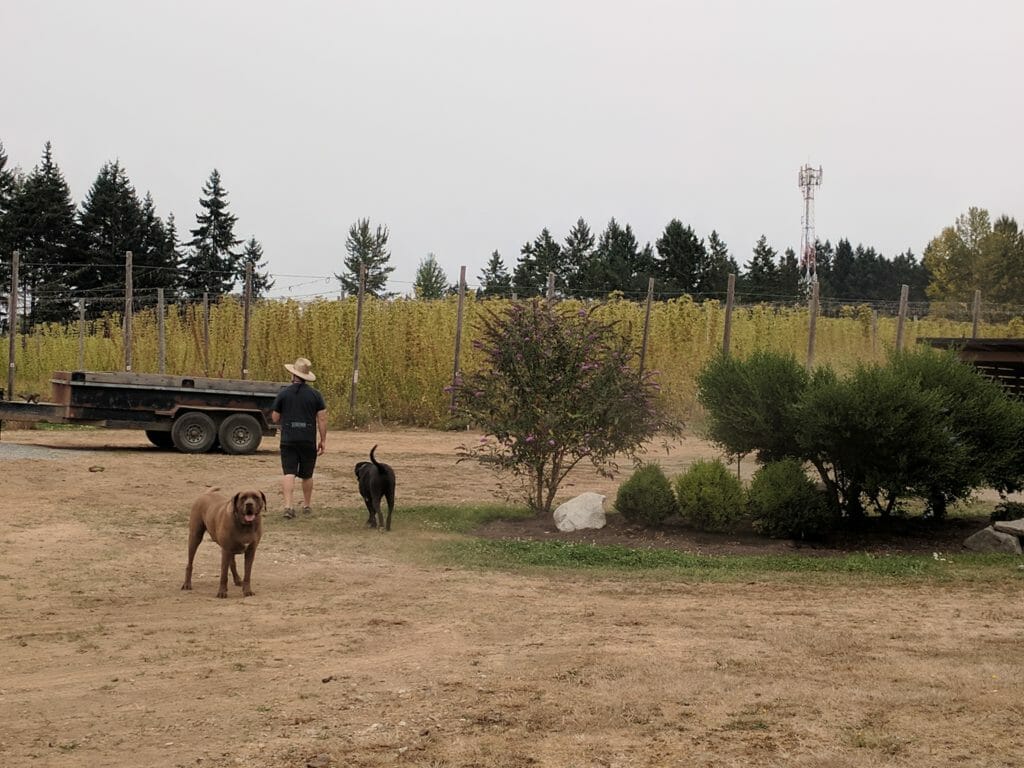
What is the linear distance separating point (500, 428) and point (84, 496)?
560cm

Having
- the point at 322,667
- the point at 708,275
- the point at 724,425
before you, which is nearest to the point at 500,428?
the point at 724,425

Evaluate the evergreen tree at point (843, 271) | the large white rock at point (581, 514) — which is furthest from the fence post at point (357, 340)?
the evergreen tree at point (843, 271)

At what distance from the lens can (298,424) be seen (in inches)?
547

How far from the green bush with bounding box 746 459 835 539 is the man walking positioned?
509 cm

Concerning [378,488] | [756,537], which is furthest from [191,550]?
[756,537]

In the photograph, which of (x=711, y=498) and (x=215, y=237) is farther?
(x=215, y=237)

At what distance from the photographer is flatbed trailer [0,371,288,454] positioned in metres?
20.2

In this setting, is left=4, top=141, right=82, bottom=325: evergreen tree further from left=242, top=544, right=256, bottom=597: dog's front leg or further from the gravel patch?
left=242, top=544, right=256, bottom=597: dog's front leg

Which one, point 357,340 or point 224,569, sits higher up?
point 357,340

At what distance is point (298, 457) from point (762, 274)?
63.9 m

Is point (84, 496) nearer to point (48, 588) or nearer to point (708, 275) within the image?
point (48, 588)

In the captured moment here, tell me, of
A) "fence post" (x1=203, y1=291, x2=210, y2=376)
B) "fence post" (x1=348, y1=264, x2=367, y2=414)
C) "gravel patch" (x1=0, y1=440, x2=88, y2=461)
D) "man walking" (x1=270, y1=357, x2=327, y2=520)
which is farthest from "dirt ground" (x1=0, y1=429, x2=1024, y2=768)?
"fence post" (x1=203, y1=291, x2=210, y2=376)

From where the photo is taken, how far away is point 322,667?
6.89 metres

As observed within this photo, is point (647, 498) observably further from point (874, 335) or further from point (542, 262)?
point (542, 262)
